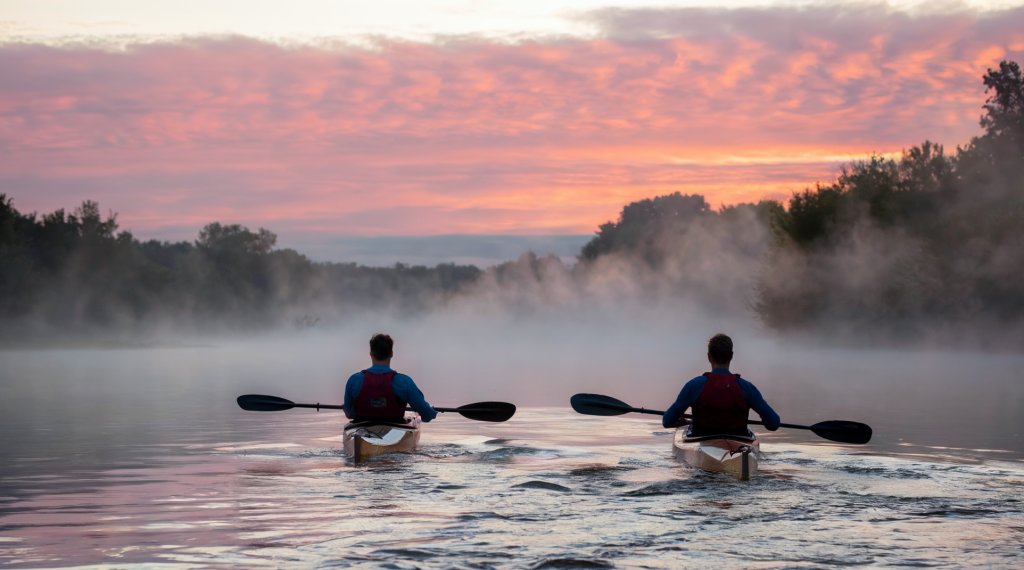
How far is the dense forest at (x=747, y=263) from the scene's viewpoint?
2052 inches

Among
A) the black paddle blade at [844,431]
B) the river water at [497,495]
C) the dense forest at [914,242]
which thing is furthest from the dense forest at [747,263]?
the black paddle blade at [844,431]

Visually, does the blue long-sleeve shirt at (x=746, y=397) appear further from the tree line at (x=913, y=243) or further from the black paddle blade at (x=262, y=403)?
the tree line at (x=913, y=243)

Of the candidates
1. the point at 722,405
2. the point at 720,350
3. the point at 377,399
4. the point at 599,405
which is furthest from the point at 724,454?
the point at 377,399

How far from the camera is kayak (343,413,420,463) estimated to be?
12359 mm

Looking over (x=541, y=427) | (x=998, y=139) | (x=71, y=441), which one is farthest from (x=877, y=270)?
(x=71, y=441)

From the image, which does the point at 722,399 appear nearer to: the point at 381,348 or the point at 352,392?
the point at 381,348

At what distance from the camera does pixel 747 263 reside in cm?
9169

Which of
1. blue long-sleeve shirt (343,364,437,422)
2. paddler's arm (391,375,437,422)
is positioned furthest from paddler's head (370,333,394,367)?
paddler's arm (391,375,437,422)

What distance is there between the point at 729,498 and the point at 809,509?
82 cm

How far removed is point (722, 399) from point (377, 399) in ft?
14.0

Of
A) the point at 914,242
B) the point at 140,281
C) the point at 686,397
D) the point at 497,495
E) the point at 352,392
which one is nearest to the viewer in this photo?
the point at 497,495

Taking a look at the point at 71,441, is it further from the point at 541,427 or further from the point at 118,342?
the point at 118,342

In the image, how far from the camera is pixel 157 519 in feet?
28.5

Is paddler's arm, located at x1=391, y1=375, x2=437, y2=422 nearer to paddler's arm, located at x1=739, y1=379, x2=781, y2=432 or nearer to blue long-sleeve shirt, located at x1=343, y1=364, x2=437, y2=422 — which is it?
blue long-sleeve shirt, located at x1=343, y1=364, x2=437, y2=422
